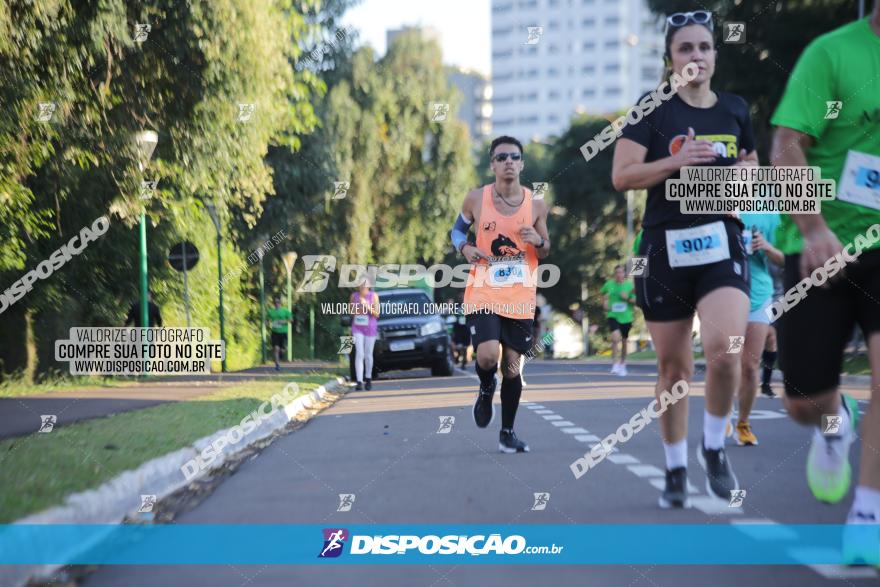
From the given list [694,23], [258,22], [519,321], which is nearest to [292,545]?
[694,23]

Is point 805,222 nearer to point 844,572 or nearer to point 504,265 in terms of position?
point 844,572

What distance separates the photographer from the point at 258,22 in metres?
17.6

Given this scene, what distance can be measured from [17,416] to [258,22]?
6819mm

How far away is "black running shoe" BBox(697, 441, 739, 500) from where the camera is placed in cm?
678

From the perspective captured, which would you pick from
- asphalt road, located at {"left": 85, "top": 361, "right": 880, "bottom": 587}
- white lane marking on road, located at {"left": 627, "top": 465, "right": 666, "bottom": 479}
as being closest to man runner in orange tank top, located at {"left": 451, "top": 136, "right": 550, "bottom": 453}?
asphalt road, located at {"left": 85, "top": 361, "right": 880, "bottom": 587}

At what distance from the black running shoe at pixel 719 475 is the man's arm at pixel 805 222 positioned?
181cm

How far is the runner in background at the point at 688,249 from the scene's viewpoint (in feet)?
21.9

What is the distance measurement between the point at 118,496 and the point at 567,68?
183 metres

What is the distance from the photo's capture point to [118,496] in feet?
24.2

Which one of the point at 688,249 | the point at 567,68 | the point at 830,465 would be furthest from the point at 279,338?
the point at 567,68

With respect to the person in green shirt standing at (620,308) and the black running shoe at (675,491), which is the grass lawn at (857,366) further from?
the black running shoe at (675,491)

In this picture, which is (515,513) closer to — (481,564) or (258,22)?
(481,564)

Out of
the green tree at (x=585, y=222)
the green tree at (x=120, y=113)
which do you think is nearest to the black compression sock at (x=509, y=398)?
the green tree at (x=120, y=113)

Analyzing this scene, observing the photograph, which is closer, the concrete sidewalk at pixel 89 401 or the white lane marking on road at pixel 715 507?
the white lane marking on road at pixel 715 507
